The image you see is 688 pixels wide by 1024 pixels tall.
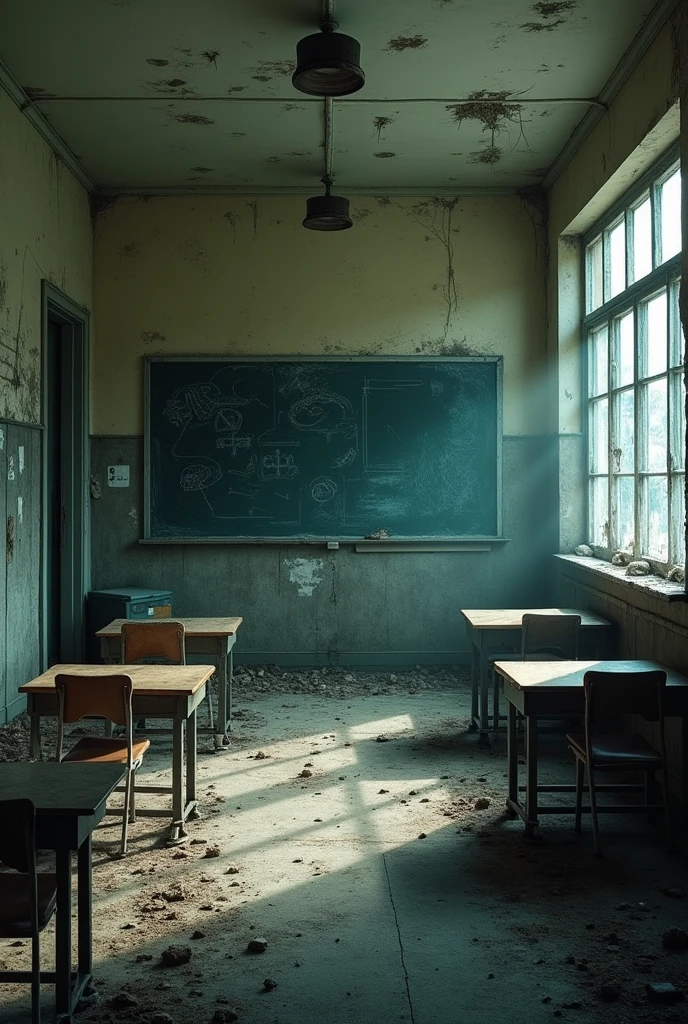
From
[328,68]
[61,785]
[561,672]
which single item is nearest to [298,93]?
[328,68]

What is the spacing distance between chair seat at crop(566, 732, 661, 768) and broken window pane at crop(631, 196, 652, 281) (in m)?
3.04

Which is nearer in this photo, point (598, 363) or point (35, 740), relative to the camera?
point (35, 740)

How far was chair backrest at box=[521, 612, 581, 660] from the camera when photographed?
5.65 meters

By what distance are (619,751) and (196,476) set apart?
4881mm

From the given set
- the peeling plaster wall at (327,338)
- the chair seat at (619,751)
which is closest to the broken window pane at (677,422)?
the chair seat at (619,751)

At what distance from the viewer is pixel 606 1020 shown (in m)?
2.72

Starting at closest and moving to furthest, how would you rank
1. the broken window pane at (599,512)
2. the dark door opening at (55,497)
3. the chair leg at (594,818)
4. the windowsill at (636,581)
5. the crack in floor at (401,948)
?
the crack in floor at (401,948) < the chair leg at (594,818) < the windowsill at (636,581) < the broken window pane at (599,512) < the dark door opening at (55,497)

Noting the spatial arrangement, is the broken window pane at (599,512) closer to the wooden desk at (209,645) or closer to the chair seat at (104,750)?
the wooden desk at (209,645)

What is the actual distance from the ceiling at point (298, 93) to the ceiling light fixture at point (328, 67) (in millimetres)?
548

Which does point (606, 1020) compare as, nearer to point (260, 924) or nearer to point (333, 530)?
point (260, 924)

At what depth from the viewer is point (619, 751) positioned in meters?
4.19

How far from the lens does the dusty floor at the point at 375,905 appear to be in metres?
2.84

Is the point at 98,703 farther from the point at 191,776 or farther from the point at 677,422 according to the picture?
the point at 677,422

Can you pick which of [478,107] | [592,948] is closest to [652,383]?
[478,107]
